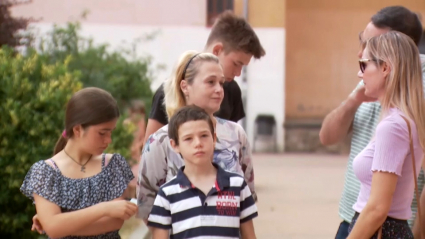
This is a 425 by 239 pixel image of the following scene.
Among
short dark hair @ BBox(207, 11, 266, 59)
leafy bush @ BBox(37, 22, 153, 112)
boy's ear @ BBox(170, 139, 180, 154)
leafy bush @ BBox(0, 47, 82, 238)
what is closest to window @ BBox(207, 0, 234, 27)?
leafy bush @ BBox(37, 22, 153, 112)

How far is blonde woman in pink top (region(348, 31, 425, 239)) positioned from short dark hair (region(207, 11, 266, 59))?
1.28 m

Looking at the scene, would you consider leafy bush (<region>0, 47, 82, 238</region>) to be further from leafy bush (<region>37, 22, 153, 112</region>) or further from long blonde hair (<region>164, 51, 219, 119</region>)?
leafy bush (<region>37, 22, 153, 112</region>)

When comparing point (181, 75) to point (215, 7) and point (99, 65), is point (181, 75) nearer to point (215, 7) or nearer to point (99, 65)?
point (99, 65)

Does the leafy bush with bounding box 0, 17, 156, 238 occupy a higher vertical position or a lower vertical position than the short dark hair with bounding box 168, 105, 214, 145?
lower

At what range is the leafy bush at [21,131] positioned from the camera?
5.80 m

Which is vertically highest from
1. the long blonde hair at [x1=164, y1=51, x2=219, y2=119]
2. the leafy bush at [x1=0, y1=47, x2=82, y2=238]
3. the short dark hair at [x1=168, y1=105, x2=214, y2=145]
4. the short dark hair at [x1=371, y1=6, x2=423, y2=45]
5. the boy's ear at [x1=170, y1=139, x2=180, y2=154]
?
the short dark hair at [x1=371, y1=6, x2=423, y2=45]

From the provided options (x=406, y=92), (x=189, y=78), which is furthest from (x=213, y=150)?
(x=406, y=92)

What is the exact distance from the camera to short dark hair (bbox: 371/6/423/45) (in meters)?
4.16

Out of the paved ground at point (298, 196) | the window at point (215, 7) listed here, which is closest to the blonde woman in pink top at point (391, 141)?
the paved ground at point (298, 196)

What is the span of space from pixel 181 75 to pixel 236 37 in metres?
0.97

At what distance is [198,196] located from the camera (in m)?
3.38

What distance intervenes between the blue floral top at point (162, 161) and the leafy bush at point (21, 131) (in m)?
2.42

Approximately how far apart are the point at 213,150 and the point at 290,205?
840cm

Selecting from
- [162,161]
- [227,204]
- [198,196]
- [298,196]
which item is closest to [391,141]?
[227,204]
